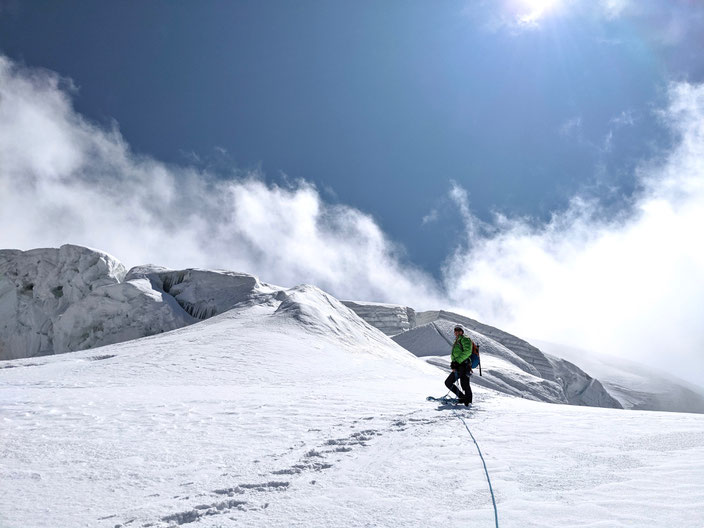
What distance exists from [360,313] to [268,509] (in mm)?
61058

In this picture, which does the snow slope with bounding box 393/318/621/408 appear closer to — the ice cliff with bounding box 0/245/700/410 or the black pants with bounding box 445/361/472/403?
the ice cliff with bounding box 0/245/700/410

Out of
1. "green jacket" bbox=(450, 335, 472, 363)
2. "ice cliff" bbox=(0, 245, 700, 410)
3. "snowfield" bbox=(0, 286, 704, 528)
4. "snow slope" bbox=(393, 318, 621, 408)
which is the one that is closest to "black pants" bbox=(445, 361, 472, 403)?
"green jacket" bbox=(450, 335, 472, 363)

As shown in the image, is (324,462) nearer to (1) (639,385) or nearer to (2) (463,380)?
(2) (463,380)

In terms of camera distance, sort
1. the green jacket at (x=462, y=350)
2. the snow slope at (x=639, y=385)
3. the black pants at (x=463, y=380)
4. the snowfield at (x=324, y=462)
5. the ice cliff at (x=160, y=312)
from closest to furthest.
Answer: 1. the snowfield at (x=324, y=462)
2. the black pants at (x=463, y=380)
3. the green jacket at (x=462, y=350)
4. the ice cliff at (x=160, y=312)
5. the snow slope at (x=639, y=385)

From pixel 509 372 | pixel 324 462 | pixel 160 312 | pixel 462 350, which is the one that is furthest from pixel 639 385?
pixel 324 462

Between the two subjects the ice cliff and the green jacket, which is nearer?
the green jacket

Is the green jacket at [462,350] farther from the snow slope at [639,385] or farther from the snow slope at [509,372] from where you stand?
the snow slope at [639,385]

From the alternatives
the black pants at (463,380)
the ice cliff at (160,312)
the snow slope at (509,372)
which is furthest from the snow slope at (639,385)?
the black pants at (463,380)

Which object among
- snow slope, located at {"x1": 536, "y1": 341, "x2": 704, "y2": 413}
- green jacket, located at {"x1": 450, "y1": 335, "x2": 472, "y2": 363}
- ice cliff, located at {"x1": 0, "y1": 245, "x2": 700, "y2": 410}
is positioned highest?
ice cliff, located at {"x1": 0, "y1": 245, "x2": 700, "y2": 410}

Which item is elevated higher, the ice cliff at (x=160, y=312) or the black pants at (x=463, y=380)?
the ice cliff at (x=160, y=312)

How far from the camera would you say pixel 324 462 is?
624cm

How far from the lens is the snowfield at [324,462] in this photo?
14.8 ft

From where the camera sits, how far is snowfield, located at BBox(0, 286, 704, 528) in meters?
4.51

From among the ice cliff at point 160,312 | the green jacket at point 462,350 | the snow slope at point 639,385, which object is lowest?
the snow slope at point 639,385
